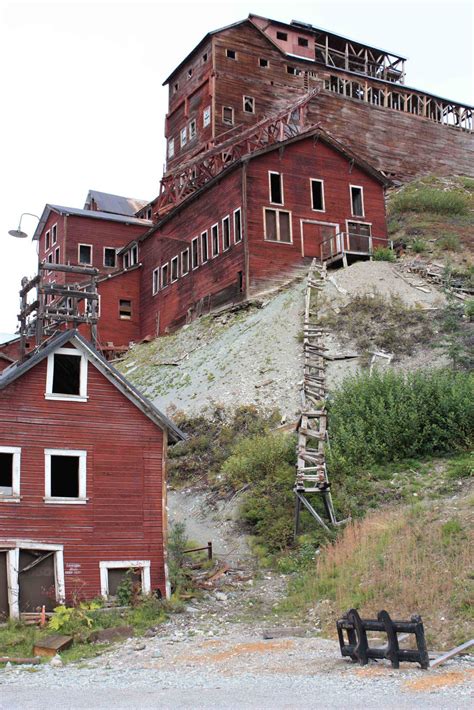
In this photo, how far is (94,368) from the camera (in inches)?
933

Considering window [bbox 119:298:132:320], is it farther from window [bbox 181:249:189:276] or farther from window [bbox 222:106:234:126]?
window [bbox 222:106:234:126]

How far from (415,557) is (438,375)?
37.9ft

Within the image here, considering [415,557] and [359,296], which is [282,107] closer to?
[359,296]

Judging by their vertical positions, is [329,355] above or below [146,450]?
above

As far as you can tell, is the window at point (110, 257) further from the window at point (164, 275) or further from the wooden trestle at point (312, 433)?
the wooden trestle at point (312, 433)

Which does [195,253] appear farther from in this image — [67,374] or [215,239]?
[67,374]

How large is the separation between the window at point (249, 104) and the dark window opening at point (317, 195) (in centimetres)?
1772

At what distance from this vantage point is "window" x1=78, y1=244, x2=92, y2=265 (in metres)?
59.8

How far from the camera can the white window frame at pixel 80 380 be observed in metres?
23.2

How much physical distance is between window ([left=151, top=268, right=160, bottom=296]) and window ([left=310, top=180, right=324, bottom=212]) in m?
11.8

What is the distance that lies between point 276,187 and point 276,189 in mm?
115

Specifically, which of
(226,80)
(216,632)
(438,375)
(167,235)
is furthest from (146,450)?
(226,80)

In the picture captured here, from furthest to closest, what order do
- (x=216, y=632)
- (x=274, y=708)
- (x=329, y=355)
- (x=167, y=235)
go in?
(x=167, y=235)
(x=329, y=355)
(x=216, y=632)
(x=274, y=708)

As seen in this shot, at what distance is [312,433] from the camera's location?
89.6ft
